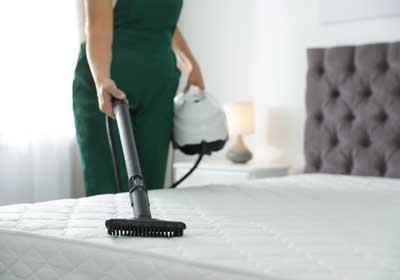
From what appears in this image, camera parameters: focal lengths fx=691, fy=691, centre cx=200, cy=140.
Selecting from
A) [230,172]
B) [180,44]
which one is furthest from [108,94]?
[230,172]

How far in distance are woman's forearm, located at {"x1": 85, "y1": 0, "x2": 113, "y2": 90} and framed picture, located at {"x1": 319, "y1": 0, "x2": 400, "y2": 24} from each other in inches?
69.9

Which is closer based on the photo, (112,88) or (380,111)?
(112,88)

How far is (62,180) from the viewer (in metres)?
4.21

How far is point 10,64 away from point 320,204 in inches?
92.3

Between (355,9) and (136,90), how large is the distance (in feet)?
5.45

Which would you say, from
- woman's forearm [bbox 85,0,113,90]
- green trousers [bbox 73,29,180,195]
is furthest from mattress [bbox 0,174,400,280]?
woman's forearm [bbox 85,0,113,90]

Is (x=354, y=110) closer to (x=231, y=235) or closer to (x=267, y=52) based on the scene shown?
(x=267, y=52)

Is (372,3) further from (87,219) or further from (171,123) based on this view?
(87,219)

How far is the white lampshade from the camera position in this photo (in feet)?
13.1

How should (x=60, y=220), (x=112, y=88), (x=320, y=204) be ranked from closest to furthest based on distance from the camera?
(x=60, y=220) → (x=112, y=88) → (x=320, y=204)

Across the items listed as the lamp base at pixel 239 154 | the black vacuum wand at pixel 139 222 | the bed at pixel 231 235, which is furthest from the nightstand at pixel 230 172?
the black vacuum wand at pixel 139 222

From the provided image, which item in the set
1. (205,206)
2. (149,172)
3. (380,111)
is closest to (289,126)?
(380,111)

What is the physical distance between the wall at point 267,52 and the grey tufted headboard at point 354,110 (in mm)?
202

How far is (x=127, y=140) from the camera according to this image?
194 cm
